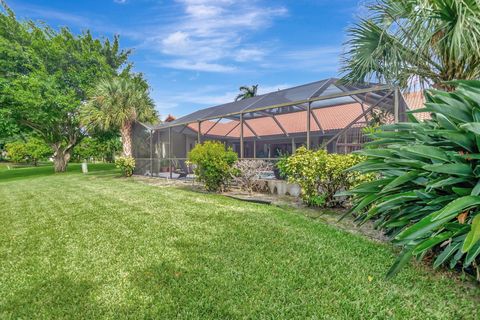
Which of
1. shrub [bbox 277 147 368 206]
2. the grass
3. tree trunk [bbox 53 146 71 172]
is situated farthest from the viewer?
tree trunk [bbox 53 146 71 172]

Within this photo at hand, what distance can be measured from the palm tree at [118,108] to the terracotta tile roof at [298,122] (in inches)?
147

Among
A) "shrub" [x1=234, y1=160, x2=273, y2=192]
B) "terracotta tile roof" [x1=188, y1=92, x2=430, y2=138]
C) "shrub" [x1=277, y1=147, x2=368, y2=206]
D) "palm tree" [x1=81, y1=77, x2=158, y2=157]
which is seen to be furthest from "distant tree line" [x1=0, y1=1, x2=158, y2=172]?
"shrub" [x1=277, y1=147, x2=368, y2=206]

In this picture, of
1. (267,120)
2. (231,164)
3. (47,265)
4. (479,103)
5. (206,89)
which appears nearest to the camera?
(479,103)

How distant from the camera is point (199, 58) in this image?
17.0 meters

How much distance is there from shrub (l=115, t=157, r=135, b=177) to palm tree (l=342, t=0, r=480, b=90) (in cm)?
1252

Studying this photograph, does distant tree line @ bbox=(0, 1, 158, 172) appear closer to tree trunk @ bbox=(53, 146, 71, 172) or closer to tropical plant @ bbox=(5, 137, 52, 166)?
tree trunk @ bbox=(53, 146, 71, 172)

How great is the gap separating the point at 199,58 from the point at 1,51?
11648mm

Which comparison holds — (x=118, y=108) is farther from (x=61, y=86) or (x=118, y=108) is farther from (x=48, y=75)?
(x=61, y=86)

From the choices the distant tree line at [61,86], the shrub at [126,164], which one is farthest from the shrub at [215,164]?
the distant tree line at [61,86]

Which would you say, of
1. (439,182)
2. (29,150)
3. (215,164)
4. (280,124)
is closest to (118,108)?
(280,124)

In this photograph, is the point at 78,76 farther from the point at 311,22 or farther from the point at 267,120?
the point at 311,22

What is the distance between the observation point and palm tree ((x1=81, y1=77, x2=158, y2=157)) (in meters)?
14.3

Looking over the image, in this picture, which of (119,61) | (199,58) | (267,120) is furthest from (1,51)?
(267,120)

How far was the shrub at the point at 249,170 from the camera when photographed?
8336 millimetres
